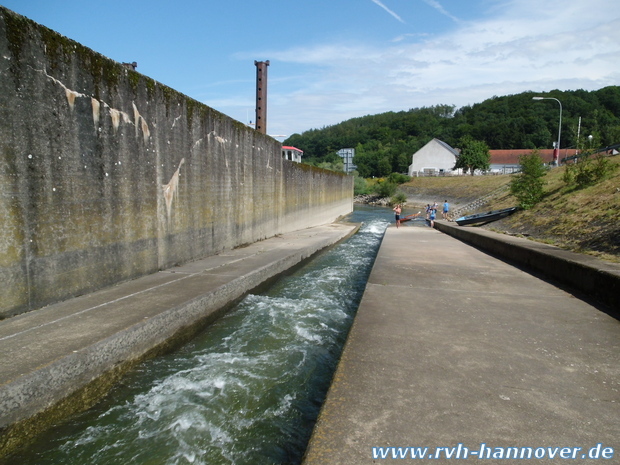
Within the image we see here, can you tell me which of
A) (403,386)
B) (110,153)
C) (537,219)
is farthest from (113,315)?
(537,219)

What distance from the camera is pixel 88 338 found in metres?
3.98

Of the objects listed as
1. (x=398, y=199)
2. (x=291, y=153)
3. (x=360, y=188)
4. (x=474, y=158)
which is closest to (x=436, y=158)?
(x=474, y=158)

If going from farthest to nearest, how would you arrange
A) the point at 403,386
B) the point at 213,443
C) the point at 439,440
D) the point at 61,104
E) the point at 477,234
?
the point at 477,234, the point at 61,104, the point at 213,443, the point at 403,386, the point at 439,440

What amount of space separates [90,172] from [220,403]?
393 centimetres

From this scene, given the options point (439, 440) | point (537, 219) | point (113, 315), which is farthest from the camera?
point (537, 219)

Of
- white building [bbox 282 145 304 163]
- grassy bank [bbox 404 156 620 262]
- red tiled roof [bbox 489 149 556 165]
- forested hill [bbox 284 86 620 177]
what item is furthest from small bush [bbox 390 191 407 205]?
forested hill [bbox 284 86 620 177]

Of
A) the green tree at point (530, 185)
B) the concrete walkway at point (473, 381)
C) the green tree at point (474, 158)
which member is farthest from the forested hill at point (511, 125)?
the concrete walkway at point (473, 381)

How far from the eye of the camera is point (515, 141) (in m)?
98.3

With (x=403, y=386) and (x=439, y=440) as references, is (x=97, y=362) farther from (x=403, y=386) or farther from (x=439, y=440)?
(x=439, y=440)

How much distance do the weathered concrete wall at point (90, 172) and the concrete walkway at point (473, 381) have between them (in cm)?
401

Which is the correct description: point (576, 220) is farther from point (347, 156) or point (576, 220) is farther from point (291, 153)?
point (347, 156)

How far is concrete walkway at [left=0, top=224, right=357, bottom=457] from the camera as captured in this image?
3.25m

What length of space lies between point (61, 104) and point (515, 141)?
110616mm

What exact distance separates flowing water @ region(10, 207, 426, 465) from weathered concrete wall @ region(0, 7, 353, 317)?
1903mm
